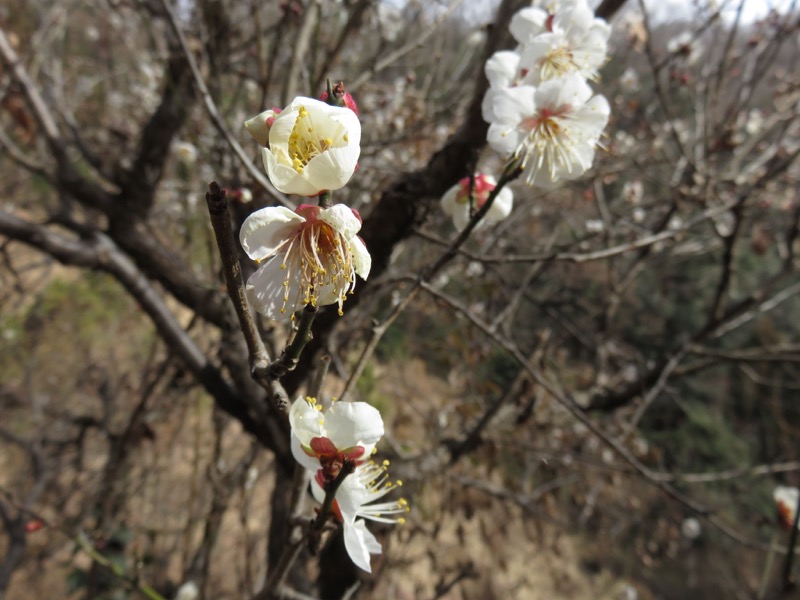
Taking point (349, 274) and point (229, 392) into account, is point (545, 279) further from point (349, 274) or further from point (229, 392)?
point (349, 274)

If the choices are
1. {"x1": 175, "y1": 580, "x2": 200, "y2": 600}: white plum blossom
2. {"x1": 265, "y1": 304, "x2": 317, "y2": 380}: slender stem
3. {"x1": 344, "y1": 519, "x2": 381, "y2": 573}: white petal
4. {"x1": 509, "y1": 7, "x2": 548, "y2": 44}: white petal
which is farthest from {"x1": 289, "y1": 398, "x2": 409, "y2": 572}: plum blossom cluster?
{"x1": 175, "y1": 580, "x2": 200, "y2": 600}: white plum blossom

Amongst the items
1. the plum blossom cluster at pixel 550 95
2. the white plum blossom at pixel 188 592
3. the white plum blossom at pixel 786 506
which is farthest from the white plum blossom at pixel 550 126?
the white plum blossom at pixel 188 592

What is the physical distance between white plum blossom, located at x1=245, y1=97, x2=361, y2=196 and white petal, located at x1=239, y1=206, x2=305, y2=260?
0.04 meters

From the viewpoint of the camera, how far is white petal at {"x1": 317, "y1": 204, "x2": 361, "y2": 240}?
476 millimetres

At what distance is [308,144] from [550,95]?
475mm

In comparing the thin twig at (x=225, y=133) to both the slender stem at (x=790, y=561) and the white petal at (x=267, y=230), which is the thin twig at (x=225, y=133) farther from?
the slender stem at (x=790, y=561)

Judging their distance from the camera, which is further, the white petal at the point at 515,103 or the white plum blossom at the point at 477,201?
the white plum blossom at the point at 477,201

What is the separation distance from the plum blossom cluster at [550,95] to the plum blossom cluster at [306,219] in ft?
1.19

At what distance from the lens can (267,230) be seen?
54 cm

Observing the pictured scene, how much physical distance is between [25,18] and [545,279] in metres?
7.17

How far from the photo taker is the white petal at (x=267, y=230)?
51cm

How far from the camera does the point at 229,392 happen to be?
4.26 feet

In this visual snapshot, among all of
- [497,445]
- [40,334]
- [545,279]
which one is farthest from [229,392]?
[545,279]

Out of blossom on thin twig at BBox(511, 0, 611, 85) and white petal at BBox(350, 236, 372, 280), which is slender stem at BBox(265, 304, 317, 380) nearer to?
white petal at BBox(350, 236, 372, 280)
